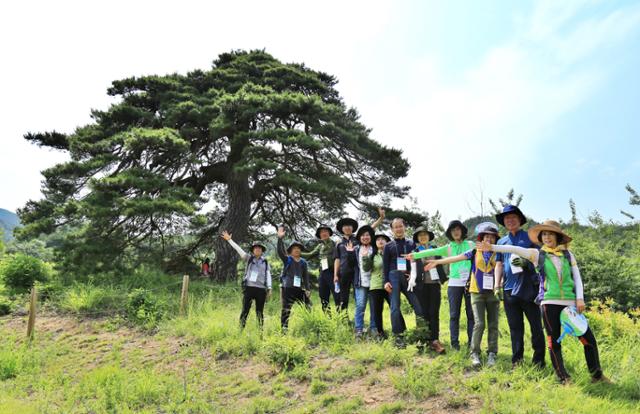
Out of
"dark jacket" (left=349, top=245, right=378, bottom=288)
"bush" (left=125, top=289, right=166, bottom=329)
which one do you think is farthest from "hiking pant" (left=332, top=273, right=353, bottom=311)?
"bush" (left=125, top=289, right=166, bottom=329)

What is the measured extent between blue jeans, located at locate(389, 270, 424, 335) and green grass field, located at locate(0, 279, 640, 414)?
395 mm

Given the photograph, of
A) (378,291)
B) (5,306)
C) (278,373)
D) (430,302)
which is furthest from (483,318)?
(5,306)

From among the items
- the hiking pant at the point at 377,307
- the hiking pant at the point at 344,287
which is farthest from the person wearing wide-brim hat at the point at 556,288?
the hiking pant at the point at 344,287

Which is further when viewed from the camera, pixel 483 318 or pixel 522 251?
pixel 483 318

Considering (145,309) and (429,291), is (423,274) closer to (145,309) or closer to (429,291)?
(429,291)

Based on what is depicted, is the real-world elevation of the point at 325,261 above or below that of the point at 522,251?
above

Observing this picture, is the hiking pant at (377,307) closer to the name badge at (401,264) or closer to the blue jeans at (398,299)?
the blue jeans at (398,299)

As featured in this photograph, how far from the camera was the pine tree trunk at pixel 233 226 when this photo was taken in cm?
→ 1352

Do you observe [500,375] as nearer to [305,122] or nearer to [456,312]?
[456,312]

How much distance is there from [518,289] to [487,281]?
350 millimetres

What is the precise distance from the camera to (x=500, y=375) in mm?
4250

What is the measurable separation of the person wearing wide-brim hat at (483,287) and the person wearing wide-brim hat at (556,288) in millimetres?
515

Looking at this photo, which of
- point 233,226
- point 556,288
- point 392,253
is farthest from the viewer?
point 233,226

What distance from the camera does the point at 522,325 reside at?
468 centimetres
